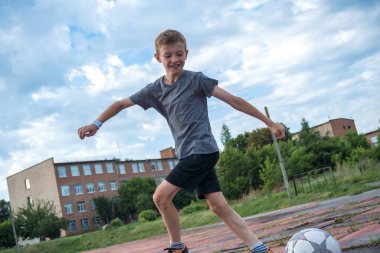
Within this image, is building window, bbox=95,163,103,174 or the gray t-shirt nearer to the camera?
the gray t-shirt

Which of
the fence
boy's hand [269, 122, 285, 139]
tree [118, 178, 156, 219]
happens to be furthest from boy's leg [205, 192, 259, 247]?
tree [118, 178, 156, 219]

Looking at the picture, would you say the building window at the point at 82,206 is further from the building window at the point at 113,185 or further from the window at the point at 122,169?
the window at the point at 122,169

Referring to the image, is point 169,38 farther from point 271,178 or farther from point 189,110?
point 271,178

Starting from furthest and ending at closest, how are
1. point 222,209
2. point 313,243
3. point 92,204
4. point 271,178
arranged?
1. point 92,204
2. point 271,178
3. point 222,209
4. point 313,243

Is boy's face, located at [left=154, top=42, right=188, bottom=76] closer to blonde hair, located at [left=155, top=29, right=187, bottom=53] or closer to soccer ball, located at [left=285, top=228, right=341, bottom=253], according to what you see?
blonde hair, located at [left=155, top=29, right=187, bottom=53]

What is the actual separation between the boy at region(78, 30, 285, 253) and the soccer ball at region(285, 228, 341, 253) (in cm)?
32

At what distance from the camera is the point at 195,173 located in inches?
132

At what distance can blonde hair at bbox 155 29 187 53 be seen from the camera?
11.5ft

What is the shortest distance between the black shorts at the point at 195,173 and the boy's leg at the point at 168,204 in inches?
2.4

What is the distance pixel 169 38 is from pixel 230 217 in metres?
1.48

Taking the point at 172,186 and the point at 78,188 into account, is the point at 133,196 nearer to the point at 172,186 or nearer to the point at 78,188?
the point at 78,188

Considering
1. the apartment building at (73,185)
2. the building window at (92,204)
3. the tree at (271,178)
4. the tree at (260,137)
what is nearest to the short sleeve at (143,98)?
the tree at (271,178)

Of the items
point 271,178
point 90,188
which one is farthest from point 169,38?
point 90,188

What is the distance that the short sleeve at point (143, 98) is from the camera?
12.7ft
